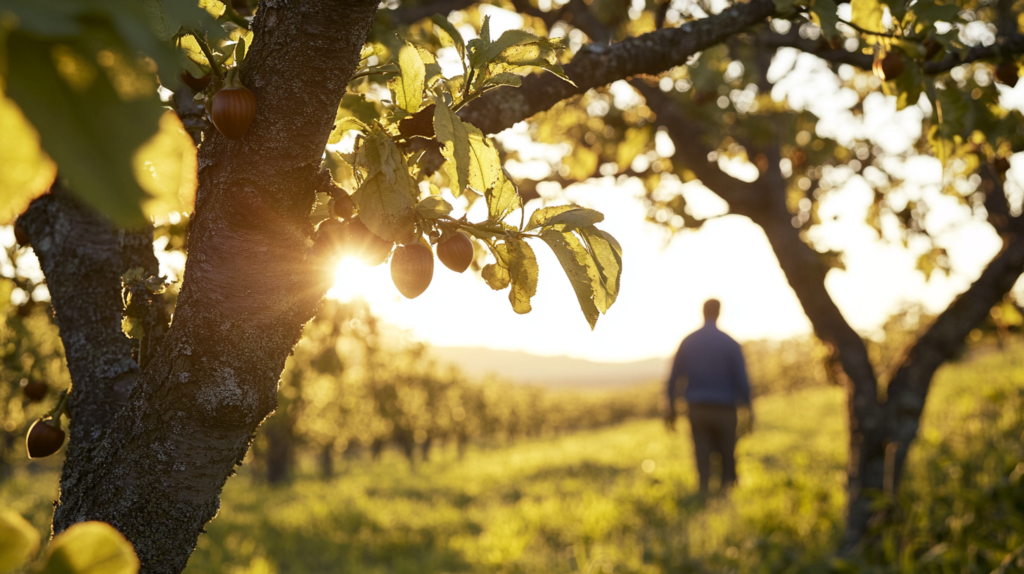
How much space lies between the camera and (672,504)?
6.17 meters

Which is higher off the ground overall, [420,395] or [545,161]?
[545,161]

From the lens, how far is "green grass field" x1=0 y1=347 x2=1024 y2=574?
371 centimetres

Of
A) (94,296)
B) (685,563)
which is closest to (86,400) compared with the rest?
(94,296)

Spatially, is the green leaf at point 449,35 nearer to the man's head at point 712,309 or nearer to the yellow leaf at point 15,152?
the yellow leaf at point 15,152

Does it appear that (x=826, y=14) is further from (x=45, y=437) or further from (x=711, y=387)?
(x=711, y=387)

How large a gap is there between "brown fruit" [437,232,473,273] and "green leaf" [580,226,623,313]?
23cm

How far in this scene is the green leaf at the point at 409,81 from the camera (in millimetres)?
923

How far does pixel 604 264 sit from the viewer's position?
0.90 metres

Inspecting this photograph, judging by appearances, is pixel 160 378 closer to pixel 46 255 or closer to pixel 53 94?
pixel 46 255

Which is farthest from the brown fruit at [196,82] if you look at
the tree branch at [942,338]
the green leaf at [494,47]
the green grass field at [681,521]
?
the tree branch at [942,338]

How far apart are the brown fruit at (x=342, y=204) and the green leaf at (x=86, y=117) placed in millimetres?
693

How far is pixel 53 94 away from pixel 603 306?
0.70m

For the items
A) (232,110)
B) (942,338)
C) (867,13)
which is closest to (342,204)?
(232,110)

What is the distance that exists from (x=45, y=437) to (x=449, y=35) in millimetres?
1350
